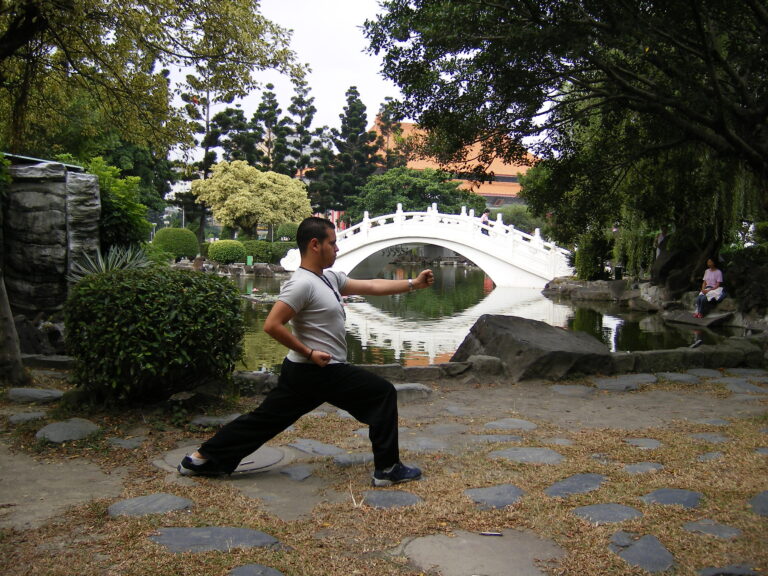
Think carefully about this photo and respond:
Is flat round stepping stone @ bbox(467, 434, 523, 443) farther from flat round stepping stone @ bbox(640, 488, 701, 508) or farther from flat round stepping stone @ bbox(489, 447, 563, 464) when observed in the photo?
flat round stepping stone @ bbox(640, 488, 701, 508)

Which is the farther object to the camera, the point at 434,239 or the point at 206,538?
the point at 434,239

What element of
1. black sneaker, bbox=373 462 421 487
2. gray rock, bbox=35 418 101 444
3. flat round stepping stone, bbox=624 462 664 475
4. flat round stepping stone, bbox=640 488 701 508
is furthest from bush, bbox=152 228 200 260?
flat round stepping stone, bbox=640 488 701 508

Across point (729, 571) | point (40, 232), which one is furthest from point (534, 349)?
point (40, 232)

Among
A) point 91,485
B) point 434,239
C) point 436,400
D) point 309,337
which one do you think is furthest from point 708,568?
point 434,239

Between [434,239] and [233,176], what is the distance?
14906 millimetres

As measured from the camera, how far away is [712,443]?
428cm

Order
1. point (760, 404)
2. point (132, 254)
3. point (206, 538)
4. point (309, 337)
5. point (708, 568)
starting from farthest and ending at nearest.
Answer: point (132, 254) < point (760, 404) < point (309, 337) < point (206, 538) < point (708, 568)

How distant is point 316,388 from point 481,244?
72.6 ft

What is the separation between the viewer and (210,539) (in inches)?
106

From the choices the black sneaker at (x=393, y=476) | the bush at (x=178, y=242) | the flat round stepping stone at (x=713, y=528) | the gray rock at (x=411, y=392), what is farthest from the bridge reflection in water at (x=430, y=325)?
the bush at (x=178, y=242)

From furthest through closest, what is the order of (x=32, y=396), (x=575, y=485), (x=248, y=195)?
1. (x=248, y=195)
2. (x=32, y=396)
3. (x=575, y=485)

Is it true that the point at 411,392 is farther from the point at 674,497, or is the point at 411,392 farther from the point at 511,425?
the point at 674,497

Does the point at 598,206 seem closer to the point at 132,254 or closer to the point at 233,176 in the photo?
the point at 132,254

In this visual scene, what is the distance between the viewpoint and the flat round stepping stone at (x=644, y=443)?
4.21 meters
